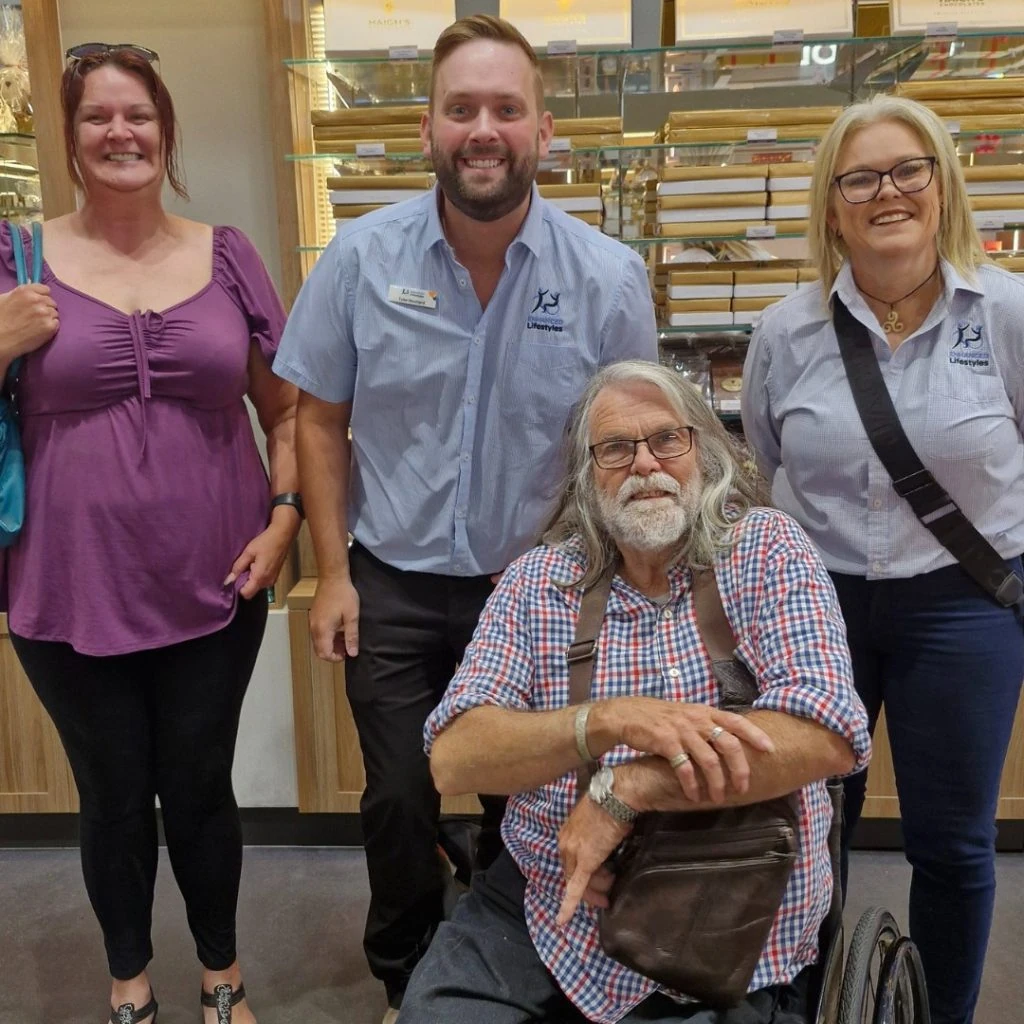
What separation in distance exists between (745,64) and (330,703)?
83.7 inches

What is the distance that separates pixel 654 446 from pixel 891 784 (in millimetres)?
1824

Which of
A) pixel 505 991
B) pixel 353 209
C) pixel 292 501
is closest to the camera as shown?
pixel 505 991

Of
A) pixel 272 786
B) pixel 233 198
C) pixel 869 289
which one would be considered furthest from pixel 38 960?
pixel 869 289

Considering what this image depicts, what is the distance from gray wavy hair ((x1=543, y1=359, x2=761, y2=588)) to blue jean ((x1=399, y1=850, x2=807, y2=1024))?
54 centimetres

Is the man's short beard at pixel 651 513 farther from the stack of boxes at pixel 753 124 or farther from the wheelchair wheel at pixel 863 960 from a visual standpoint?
the stack of boxes at pixel 753 124

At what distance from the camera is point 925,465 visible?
1.79m

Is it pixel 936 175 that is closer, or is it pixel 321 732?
pixel 936 175

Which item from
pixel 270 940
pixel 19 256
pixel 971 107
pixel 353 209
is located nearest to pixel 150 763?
Answer: pixel 270 940

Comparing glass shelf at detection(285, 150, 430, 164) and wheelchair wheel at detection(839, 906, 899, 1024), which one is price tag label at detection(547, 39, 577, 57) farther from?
wheelchair wheel at detection(839, 906, 899, 1024)

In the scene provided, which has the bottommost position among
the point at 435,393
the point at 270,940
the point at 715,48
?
the point at 270,940

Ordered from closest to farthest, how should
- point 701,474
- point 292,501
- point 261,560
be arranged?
point 701,474, point 261,560, point 292,501

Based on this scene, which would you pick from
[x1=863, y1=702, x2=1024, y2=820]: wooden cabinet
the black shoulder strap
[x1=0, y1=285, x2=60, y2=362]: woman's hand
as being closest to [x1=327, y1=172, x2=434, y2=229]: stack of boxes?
[x1=0, y1=285, x2=60, y2=362]: woman's hand

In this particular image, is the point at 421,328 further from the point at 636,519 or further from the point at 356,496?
the point at 636,519

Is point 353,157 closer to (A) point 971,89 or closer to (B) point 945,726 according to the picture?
(A) point 971,89
